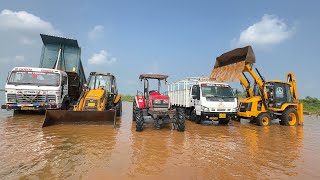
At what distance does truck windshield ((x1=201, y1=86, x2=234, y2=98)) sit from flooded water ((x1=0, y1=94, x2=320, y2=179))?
A: 11.7 ft

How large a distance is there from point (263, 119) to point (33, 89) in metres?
11.5

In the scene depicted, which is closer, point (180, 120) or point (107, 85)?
point (180, 120)

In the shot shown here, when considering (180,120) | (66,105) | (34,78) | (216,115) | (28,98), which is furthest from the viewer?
(66,105)

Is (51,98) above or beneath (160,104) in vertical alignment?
above

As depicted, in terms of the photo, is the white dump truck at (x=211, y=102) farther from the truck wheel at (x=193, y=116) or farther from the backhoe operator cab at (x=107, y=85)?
the backhoe operator cab at (x=107, y=85)

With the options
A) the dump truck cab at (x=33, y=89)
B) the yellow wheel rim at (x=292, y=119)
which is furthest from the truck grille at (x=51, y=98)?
the yellow wheel rim at (x=292, y=119)

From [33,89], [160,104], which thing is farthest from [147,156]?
[33,89]

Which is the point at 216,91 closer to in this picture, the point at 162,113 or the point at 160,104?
the point at 160,104

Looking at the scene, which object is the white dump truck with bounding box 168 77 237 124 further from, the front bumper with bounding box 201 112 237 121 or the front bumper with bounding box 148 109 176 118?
the front bumper with bounding box 148 109 176 118

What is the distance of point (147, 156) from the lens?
6.09m

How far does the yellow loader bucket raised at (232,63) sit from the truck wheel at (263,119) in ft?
7.55

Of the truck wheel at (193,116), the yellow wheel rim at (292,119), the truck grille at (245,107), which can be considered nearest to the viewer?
the truck wheel at (193,116)

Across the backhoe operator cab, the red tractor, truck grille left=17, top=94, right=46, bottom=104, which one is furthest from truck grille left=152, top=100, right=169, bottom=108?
truck grille left=17, top=94, right=46, bottom=104

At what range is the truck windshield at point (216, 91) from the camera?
40.9 feet
